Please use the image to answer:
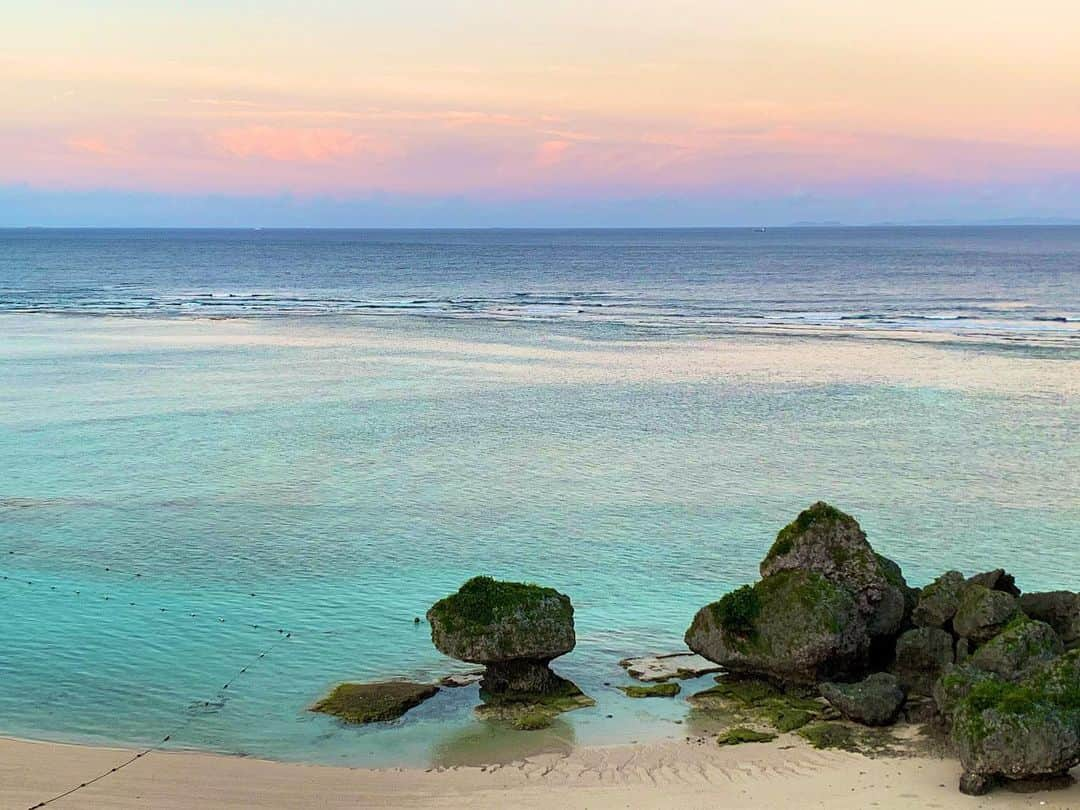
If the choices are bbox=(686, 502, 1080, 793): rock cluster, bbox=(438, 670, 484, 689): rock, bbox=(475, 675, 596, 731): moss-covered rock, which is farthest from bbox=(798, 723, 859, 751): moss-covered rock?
bbox=(438, 670, 484, 689): rock

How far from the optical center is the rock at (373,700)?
19.4m

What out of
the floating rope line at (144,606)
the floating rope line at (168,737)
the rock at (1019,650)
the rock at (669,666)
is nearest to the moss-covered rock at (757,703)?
the rock at (669,666)

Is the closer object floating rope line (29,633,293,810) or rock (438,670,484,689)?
floating rope line (29,633,293,810)

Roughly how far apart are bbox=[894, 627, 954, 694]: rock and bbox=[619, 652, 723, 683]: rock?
10.1 feet

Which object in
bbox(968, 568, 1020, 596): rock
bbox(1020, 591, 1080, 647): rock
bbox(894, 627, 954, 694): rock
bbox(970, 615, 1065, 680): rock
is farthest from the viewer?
bbox(968, 568, 1020, 596): rock

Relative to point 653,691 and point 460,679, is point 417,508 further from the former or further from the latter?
point 653,691

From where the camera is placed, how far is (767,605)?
2027 cm

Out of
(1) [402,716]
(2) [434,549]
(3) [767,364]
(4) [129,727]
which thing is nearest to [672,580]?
(2) [434,549]

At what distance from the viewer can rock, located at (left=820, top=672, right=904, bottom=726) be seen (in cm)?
1836

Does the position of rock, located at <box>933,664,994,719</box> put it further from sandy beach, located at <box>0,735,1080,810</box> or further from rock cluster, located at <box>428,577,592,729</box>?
rock cluster, located at <box>428,577,592,729</box>

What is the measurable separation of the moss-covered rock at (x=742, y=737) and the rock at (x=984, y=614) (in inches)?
160

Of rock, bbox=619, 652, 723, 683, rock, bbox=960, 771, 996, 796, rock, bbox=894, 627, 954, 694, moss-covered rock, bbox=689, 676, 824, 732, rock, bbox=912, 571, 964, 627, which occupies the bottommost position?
rock, bbox=619, 652, 723, 683

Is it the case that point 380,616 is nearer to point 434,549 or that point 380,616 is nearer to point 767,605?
point 434,549

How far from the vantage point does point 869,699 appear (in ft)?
60.5
